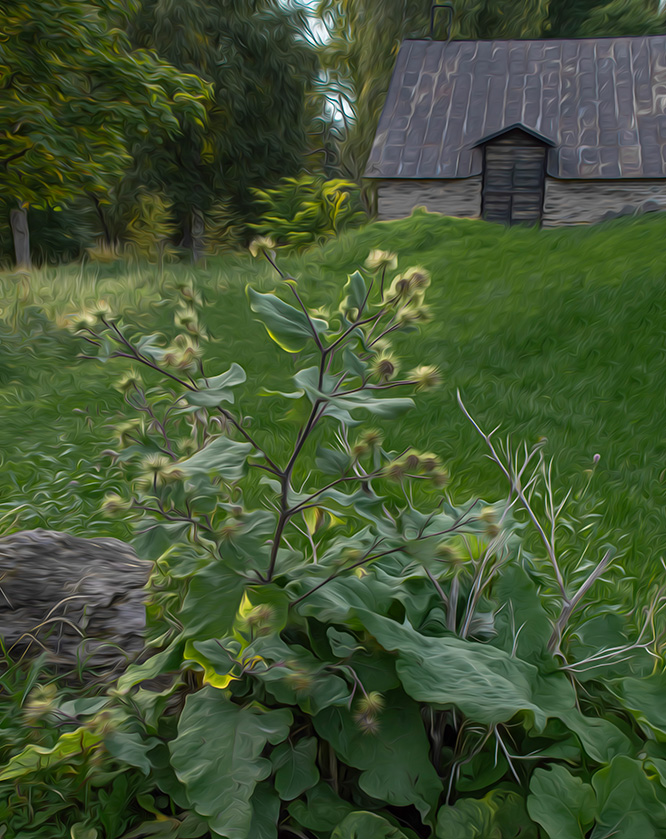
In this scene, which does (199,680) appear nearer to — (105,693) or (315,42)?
(105,693)

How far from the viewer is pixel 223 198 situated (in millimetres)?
20391

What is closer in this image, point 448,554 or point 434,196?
point 448,554

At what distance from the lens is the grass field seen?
12.4 ft

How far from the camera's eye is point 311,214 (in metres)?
16.4

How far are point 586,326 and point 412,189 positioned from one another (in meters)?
8.76

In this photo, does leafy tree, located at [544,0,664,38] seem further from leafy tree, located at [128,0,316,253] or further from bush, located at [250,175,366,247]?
bush, located at [250,175,366,247]

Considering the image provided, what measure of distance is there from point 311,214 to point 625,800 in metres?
16.0

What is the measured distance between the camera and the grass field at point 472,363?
3781 millimetres

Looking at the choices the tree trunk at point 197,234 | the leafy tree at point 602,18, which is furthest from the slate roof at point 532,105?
the tree trunk at point 197,234

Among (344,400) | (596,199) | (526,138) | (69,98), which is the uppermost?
(526,138)

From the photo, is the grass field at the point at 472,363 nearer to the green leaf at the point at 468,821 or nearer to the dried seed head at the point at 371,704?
the dried seed head at the point at 371,704

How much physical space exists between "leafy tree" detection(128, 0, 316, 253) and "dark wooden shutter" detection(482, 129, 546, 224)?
7309 mm

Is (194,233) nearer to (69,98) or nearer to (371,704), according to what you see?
(69,98)

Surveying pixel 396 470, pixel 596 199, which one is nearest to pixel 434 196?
pixel 596 199
